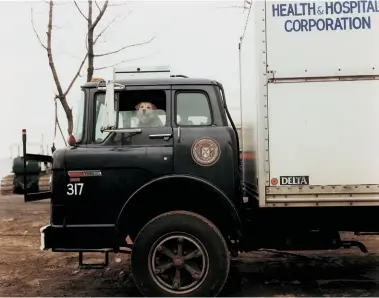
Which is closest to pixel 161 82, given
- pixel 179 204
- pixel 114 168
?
pixel 114 168

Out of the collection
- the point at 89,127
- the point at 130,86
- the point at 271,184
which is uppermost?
the point at 130,86

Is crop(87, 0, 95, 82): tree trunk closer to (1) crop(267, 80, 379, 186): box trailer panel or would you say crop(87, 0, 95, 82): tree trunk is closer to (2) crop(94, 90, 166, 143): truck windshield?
(2) crop(94, 90, 166, 143): truck windshield

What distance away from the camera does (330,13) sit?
4.75 metres

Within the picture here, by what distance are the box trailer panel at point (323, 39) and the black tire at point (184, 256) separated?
1802 mm

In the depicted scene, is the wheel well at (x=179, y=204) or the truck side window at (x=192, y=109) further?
the truck side window at (x=192, y=109)

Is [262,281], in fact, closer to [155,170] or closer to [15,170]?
[155,170]

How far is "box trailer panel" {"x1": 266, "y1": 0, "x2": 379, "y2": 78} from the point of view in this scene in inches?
186

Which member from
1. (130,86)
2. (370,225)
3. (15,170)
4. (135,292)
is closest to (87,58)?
(130,86)

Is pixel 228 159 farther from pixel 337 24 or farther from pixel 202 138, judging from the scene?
pixel 337 24

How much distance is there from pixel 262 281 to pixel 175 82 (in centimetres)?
276

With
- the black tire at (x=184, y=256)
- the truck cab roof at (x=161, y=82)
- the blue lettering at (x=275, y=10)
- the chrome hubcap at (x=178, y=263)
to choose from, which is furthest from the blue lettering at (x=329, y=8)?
the chrome hubcap at (x=178, y=263)

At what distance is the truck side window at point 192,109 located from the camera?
16.9 feet

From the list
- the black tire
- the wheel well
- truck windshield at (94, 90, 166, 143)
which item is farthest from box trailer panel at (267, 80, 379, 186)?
truck windshield at (94, 90, 166, 143)

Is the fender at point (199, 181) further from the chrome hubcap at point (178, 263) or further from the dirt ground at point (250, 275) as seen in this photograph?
the dirt ground at point (250, 275)
